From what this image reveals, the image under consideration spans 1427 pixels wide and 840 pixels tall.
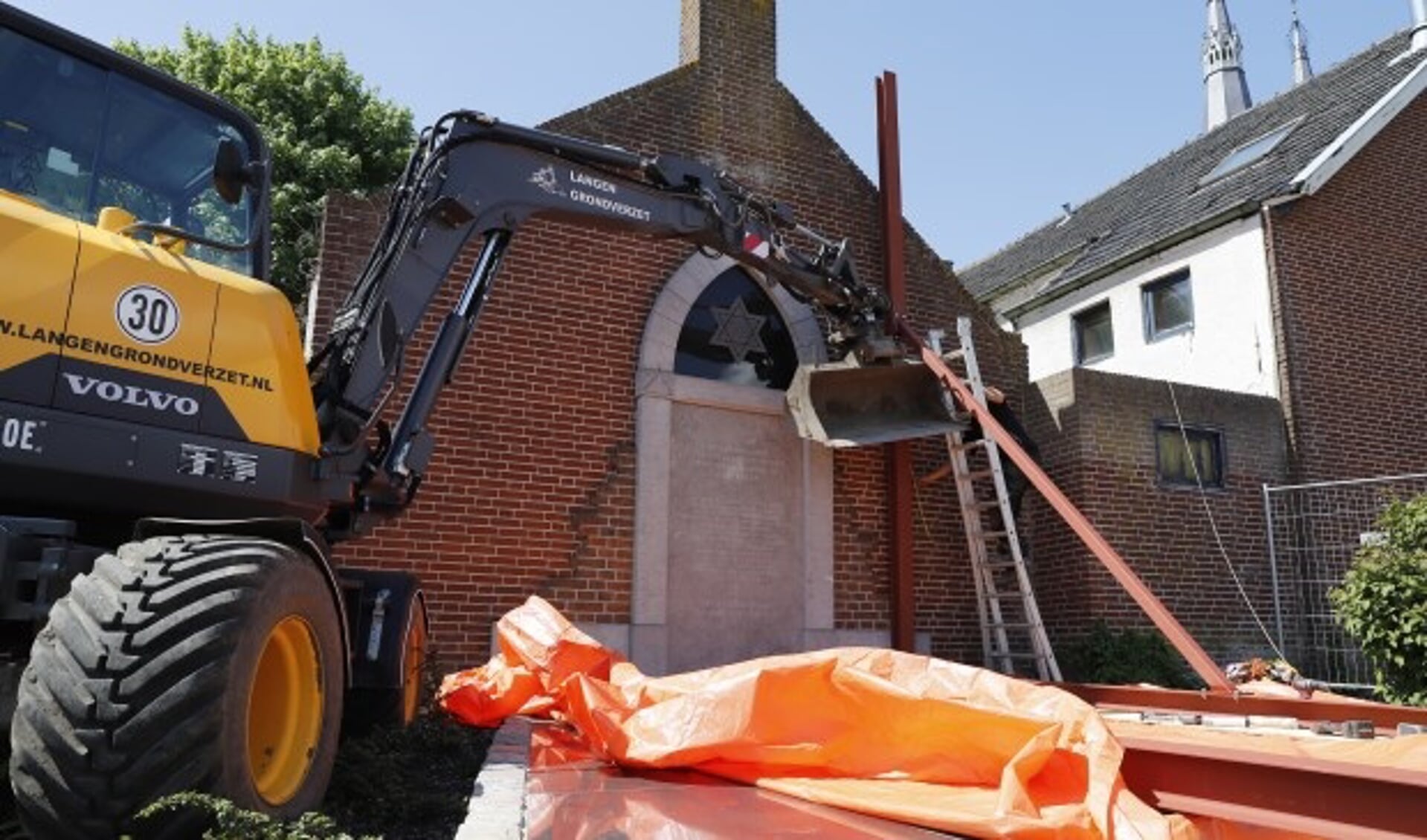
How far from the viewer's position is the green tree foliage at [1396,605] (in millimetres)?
7191

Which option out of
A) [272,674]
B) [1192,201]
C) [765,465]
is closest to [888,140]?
[765,465]

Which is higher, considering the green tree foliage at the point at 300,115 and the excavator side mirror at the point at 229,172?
the green tree foliage at the point at 300,115

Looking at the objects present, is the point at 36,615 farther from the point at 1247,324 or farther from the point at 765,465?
the point at 1247,324

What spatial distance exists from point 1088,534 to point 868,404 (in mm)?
2957

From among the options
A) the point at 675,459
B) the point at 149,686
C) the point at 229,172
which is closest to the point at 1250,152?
the point at 675,459

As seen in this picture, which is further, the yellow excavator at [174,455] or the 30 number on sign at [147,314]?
the 30 number on sign at [147,314]

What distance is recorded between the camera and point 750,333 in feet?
32.2

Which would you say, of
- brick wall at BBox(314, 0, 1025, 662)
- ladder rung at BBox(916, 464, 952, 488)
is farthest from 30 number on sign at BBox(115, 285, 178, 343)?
ladder rung at BBox(916, 464, 952, 488)

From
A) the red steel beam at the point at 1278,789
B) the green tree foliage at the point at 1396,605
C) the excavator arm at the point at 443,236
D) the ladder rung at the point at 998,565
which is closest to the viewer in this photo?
the red steel beam at the point at 1278,789

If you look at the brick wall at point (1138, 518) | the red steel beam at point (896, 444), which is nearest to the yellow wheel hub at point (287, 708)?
the red steel beam at point (896, 444)

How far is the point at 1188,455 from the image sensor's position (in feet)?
34.7

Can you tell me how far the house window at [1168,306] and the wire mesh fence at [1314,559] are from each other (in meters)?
3.29

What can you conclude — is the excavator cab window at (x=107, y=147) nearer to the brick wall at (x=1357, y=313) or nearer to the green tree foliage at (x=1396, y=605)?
the green tree foliage at (x=1396, y=605)

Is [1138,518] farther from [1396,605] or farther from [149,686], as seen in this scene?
[149,686]
